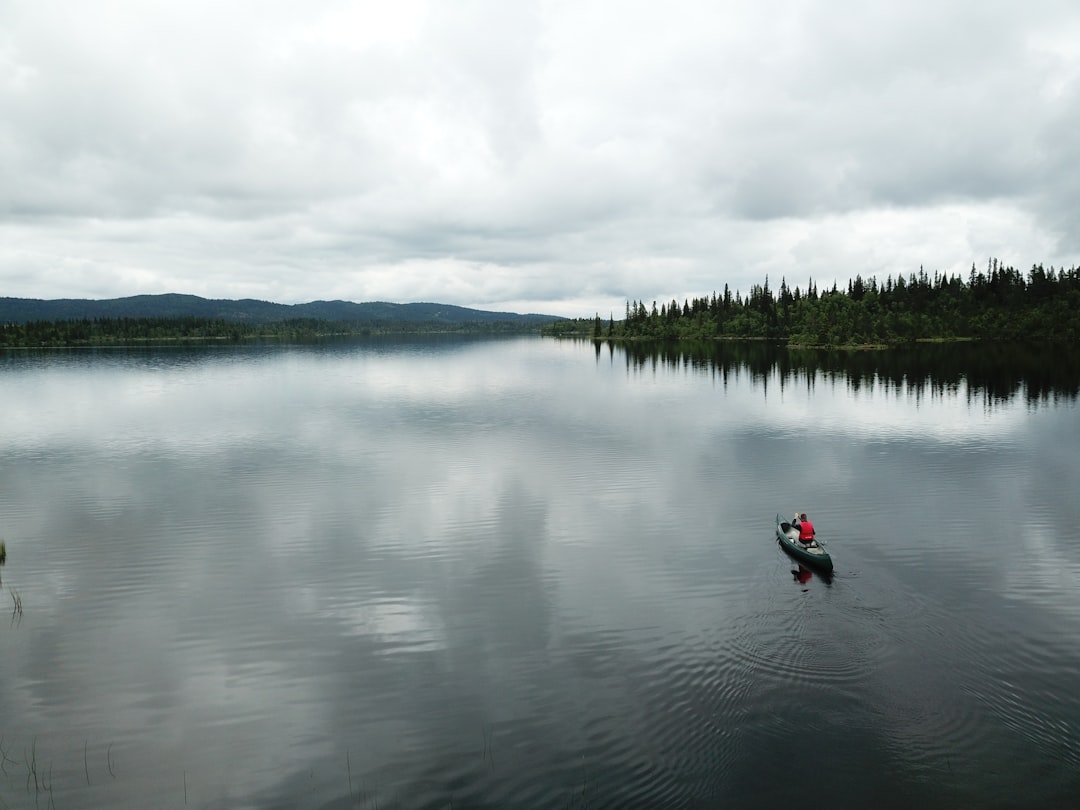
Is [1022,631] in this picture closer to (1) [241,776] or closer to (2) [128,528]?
(1) [241,776]

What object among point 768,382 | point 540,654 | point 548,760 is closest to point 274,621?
point 540,654

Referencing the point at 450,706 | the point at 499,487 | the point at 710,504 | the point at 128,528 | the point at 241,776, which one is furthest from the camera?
the point at 499,487

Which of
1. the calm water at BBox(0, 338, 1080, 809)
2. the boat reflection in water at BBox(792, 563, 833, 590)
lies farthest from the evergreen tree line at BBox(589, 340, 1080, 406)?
the boat reflection in water at BBox(792, 563, 833, 590)

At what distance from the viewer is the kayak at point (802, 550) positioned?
34.6 metres

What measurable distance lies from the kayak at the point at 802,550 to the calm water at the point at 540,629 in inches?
33.1

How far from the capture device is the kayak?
34.6 m

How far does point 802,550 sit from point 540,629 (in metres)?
15.9

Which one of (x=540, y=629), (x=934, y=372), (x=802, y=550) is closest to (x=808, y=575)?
(x=802, y=550)

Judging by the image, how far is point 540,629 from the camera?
29.5m

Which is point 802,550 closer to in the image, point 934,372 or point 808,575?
point 808,575

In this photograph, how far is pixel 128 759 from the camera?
828 inches

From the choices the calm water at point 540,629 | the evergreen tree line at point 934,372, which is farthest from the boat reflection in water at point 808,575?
the evergreen tree line at point 934,372

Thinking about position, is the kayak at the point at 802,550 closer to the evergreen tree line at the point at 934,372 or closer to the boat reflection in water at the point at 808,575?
the boat reflection in water at the point at 808,575

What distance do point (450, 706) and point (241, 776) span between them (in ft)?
22.8
